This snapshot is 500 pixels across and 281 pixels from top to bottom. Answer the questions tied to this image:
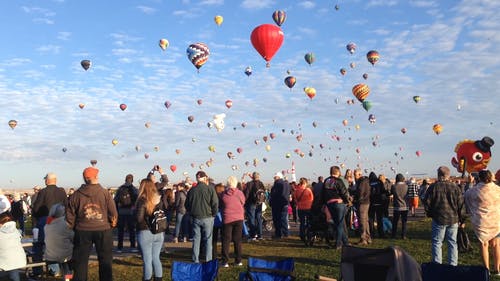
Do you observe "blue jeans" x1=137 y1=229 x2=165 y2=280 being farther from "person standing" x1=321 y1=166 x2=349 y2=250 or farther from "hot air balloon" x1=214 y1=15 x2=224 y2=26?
"hot air balloon" x1=214 y1=15 x2=224 y2=26

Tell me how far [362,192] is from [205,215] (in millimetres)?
4582

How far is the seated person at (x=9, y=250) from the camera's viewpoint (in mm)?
7141

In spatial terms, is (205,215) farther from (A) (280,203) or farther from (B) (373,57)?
(B) (373,57)

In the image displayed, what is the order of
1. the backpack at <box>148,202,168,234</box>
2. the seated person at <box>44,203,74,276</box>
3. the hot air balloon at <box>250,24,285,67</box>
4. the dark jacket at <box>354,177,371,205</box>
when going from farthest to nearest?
the hot air balloon at <box>250,24,285,67</box> < the dark jacket at <box>354,177,371,205</box> < the seated person at <box>44,203,74,276</box> < the backpack at <box>148,202,168,234</box>

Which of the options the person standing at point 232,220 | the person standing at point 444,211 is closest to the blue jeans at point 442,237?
the person standing at point 444,211

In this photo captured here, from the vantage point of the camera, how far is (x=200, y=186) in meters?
9.16

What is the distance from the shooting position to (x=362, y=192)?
1184 cm

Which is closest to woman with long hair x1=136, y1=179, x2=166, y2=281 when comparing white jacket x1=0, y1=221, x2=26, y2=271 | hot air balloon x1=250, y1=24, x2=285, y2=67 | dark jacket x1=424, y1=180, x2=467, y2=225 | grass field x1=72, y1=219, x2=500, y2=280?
grass field x1=72, y1=219, x2=500, y2=280

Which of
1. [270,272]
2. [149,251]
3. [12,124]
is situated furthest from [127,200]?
[12,124]

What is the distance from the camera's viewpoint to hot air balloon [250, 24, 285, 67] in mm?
23344

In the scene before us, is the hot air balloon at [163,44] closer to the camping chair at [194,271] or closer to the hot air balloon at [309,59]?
the hot air balloon at [309,59]

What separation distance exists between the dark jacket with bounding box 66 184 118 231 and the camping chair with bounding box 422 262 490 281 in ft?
14.5

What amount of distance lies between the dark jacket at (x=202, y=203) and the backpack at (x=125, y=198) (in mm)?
2487

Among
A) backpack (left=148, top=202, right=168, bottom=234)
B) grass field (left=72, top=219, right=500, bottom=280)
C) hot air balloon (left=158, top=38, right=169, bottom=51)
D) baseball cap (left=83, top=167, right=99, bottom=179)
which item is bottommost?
grass field (left=72, top=219, right=500, bottom=280)
